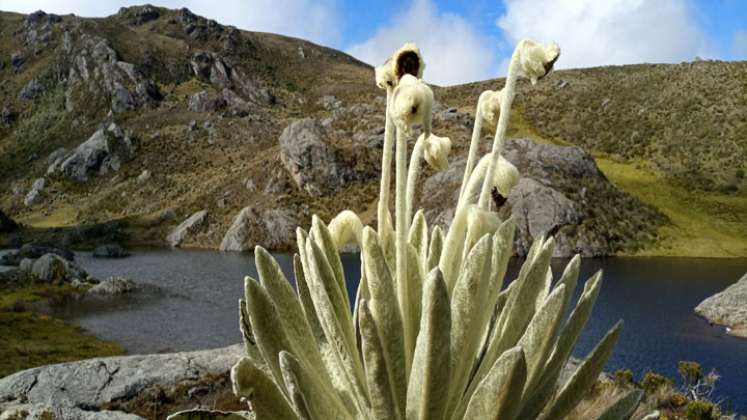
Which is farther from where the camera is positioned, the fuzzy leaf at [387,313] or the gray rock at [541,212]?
the gray rock at [541,212]

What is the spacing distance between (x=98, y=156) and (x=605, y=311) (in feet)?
325

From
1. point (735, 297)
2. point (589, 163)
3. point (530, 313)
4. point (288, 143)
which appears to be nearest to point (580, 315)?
point (530, 313)

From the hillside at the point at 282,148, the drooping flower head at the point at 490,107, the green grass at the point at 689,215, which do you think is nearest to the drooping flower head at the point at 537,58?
the drooping flower head at the point at 490,107

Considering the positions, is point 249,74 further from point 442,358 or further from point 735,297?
point 442,358

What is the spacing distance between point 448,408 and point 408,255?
0.53m

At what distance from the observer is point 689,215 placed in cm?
6206

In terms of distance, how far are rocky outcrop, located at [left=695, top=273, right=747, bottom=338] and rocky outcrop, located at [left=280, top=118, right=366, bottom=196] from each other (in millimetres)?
45687

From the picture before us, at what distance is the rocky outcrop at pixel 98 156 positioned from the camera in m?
104

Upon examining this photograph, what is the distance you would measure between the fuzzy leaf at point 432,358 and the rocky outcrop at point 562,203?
50.3 m

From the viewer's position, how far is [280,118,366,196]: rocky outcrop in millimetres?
71750

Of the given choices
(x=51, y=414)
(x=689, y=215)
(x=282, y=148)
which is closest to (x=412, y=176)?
(x=51, y=414)

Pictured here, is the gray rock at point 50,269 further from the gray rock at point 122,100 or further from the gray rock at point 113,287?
the gray rock at point 122,100

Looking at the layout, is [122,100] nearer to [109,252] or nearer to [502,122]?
[109,252]

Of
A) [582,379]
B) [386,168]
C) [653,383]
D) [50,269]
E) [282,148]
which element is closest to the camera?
[582,379]
